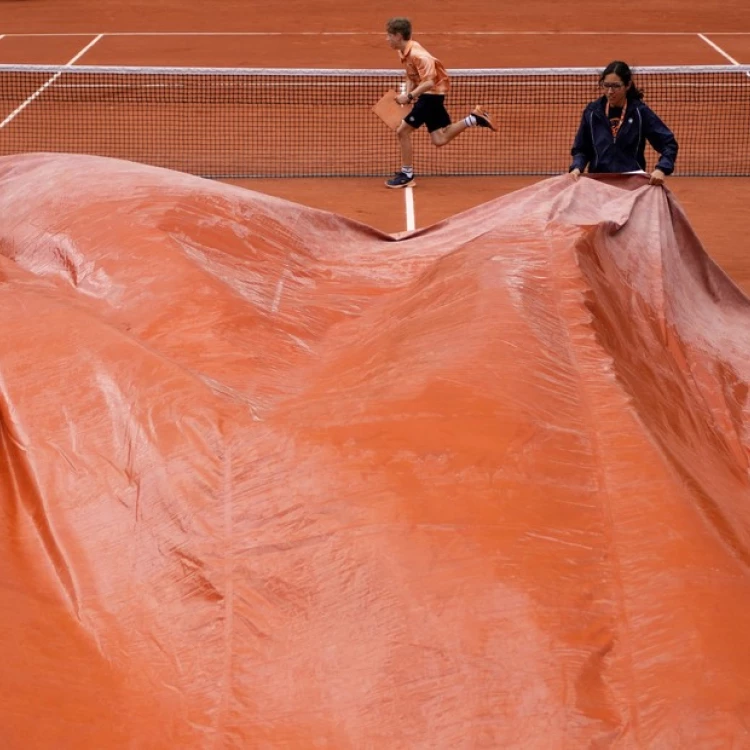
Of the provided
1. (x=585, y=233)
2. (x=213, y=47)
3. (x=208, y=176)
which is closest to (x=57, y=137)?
(x=208, y=176)

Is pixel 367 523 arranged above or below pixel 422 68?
below

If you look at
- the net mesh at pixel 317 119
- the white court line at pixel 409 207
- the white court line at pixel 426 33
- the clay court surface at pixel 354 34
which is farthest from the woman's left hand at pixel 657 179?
the white court line at pixel 426 33

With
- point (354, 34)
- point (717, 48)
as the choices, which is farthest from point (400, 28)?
point (717, 48)

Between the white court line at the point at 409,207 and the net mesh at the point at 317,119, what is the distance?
755 millimetres

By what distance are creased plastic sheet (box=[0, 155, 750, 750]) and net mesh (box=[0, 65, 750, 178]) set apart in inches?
273

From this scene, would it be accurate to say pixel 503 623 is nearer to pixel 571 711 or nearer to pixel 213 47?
pixel 571 711

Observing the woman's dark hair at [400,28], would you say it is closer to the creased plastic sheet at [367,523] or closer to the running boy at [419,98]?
the running boy at [419,98]

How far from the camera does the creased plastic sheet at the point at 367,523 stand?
2932 mm

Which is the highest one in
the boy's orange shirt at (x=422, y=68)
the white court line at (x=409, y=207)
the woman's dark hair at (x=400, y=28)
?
the woman's dark hair at (x=400, y=28)

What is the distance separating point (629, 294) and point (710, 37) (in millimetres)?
14644

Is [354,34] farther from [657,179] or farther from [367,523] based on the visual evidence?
[367,523]

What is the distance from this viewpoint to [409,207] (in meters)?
10.3

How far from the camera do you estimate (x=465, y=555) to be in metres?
3.15

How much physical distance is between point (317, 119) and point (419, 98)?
10.3 ft
